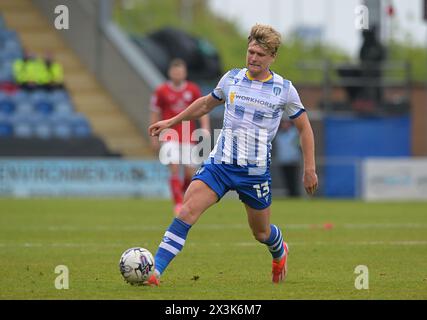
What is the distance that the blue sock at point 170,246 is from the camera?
945 centimetres

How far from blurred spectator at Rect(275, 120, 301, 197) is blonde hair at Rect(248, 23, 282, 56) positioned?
59.4 ft

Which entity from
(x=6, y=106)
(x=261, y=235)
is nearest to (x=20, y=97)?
(x=6, y=106)

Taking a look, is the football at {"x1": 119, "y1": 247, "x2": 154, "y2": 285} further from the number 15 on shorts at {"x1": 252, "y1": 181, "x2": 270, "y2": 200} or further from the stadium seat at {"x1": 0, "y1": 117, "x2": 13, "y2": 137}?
the stadium seat at {"x1": 0, "y1": 117, "x2": 13, "y2": 137}

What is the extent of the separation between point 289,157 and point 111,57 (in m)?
7.56

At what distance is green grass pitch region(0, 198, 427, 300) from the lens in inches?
364

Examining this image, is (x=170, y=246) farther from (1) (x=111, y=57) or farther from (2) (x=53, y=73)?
(1) (x=111, y=57)

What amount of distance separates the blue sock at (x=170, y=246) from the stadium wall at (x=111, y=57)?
21.0 metres

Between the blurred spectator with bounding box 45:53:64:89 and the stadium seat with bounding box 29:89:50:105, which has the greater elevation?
the blurred spectator with bounding box 45:53:64:89

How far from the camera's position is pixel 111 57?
1284 inches

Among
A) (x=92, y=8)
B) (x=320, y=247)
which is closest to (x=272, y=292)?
(x=320, y=247)

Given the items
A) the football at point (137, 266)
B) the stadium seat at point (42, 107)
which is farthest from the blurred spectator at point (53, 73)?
the football at point (137, 266)

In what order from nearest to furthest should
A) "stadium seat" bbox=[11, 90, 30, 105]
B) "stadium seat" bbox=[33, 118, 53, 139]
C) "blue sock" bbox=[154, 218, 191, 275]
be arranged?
"blue sock" bbox=[154, 218, 191, 275]
"stadium seat" bbox=[33, 118, 53, 139]
"stadium seat" bbox=[11, 90, 30, 105]

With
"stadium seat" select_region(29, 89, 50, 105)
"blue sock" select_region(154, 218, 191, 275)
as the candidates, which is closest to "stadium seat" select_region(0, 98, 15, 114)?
"stadium seat" select_region(29, 89, 50, 105)

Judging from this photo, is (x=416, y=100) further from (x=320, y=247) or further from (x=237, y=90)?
(x=237, y=90)
